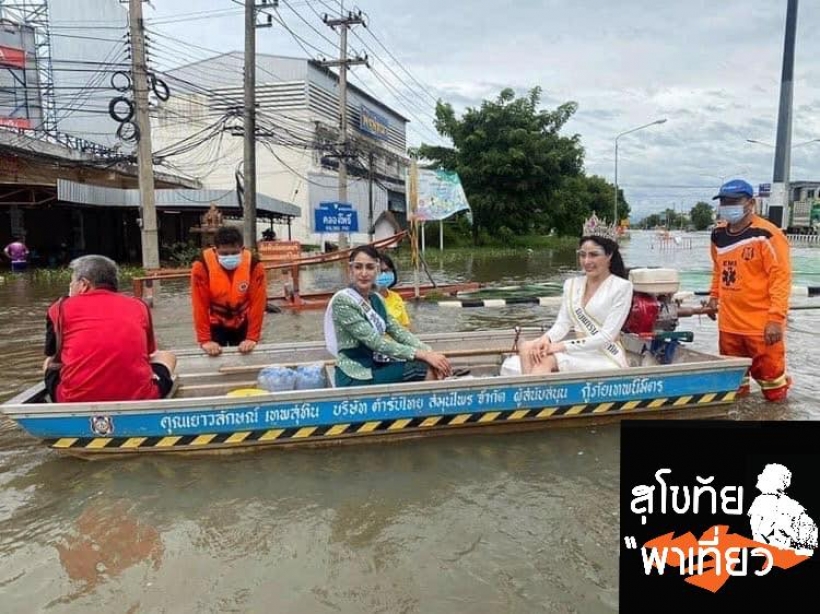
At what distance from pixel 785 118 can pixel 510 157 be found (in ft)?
79.8

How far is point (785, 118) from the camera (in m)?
8.47

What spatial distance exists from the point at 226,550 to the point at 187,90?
124 feet

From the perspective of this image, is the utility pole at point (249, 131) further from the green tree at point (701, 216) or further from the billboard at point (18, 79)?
the green tree at point (701, 216)

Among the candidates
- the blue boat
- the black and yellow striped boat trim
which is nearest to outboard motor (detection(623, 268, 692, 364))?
the blue boat

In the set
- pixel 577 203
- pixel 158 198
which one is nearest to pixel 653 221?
pixel 577 203

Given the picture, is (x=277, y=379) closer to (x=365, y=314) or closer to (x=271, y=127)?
(x=365, y=314)

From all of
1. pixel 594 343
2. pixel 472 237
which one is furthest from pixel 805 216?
pixel 594 343

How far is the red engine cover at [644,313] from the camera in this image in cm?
580

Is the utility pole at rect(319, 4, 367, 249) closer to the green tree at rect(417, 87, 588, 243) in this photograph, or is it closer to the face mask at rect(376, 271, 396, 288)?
the green tree at rect(417, 87, 588, 243)

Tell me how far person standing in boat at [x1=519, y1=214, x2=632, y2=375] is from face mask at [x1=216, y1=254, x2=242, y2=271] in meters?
2.65

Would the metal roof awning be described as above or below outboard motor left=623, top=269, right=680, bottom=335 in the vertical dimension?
above

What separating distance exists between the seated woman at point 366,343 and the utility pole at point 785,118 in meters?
6.60

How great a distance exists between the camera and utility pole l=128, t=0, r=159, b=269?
14.7 m

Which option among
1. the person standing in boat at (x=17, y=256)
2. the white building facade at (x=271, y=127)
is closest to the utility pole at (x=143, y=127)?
the person standing in boat at (x=17, y=256)
